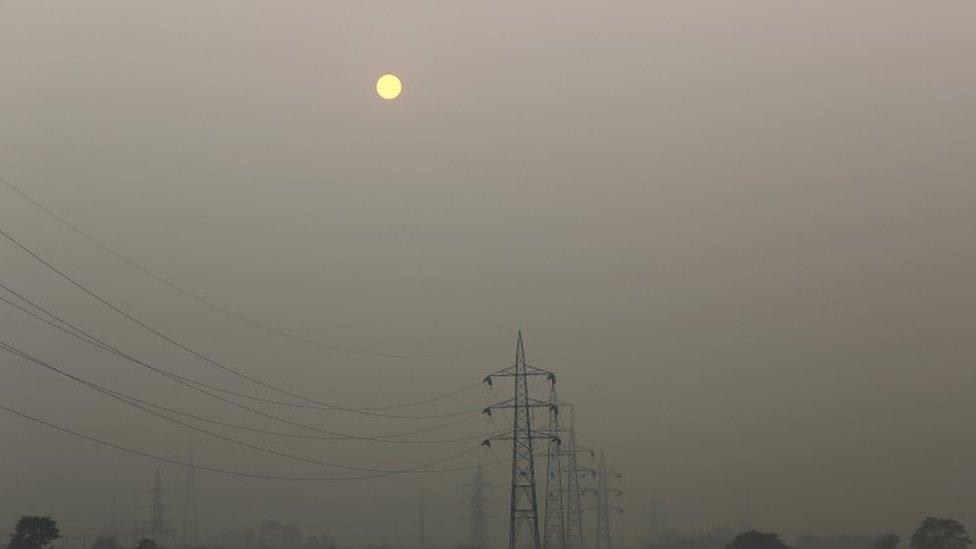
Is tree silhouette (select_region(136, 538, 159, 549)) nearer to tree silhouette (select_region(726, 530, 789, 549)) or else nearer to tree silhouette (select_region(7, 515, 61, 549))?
tree silhouette (select_region(7, 515, 61, 549))

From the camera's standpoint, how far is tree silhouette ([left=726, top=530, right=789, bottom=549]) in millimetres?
131000

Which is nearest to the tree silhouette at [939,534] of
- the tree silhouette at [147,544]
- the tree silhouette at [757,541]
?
the tree silhouette at [757,541]

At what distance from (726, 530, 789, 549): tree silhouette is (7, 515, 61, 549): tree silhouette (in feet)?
242

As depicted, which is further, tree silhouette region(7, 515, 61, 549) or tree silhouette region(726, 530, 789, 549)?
tree silhouette region(726, 530, 789, 549)

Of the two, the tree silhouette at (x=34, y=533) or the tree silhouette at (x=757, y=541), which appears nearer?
the tree silhouette at (x=34, y=533)

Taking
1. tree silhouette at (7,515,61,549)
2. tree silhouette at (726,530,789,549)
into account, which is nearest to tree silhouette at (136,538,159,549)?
tree silhouette at (7,515,61,549)

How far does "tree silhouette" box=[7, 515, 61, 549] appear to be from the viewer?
305ft

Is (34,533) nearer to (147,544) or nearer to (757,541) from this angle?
(147,544)

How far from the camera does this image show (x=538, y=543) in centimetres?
6291

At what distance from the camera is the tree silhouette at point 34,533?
92875 mm

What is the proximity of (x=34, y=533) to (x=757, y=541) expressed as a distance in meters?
78.1

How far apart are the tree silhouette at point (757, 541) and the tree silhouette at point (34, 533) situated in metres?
73.9

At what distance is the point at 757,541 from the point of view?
433 feet

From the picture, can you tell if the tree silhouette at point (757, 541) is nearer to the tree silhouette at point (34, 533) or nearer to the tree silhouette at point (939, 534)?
the tree silhouette at point (939, 534)
